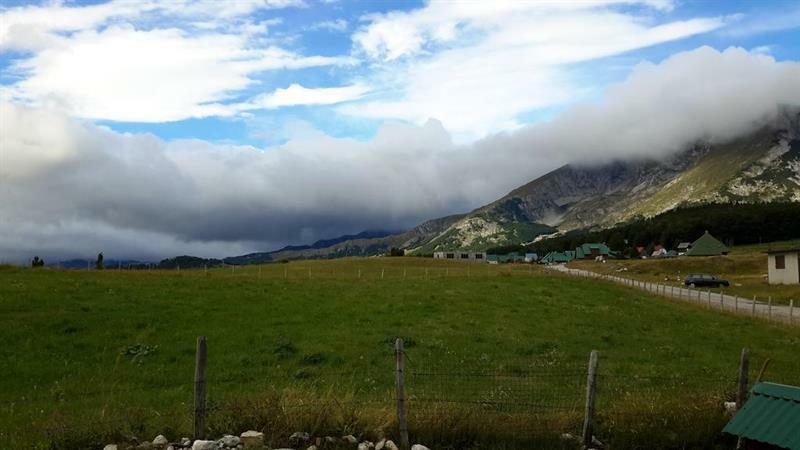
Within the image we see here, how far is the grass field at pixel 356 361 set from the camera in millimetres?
13023

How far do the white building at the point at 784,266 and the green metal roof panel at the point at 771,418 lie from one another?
87779mm

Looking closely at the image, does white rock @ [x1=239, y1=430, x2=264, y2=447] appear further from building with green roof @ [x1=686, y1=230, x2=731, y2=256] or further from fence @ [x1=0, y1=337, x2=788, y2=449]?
building with green roof @ [x1=686, y1=230, x2=731, y2=256]

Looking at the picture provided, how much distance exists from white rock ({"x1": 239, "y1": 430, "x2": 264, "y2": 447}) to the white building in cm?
9461

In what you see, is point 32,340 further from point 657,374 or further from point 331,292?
point 657,374

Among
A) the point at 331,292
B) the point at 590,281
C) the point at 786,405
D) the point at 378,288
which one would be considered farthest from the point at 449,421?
the point at 590,281

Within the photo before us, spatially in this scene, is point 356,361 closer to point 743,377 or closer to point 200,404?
point 200,404

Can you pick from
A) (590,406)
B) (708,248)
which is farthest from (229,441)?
(708,248)

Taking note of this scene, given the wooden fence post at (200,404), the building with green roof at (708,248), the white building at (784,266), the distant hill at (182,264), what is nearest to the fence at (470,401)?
the wooden fence post at (200,404)

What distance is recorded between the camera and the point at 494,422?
43.1 feet

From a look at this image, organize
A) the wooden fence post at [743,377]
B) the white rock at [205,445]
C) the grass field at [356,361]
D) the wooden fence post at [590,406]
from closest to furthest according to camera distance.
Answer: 1. the white rock at [205,445]
2. the grass field at [356,361]
3. the wooden fence post at [590,406]
4. the wooden fence post at [743,377]

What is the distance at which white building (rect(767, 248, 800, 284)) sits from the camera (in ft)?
283

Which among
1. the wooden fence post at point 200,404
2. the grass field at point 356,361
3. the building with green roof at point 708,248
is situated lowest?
the grass field at point 356,361

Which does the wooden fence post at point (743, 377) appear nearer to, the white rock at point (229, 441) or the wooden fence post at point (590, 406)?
the wooden fence post at point (590, 406)

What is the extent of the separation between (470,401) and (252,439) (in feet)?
16.8
